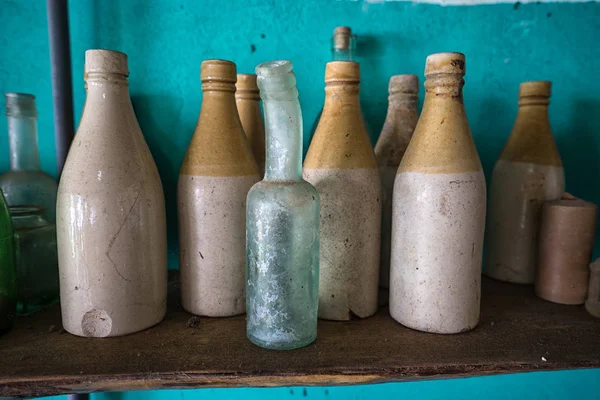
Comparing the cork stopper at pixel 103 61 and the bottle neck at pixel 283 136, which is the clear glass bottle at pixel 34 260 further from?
→ the bottle neck at pixel 283 136

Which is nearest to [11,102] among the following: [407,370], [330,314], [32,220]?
[32,220]

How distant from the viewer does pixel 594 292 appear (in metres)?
0.61

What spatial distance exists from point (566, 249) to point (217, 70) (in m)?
0.57

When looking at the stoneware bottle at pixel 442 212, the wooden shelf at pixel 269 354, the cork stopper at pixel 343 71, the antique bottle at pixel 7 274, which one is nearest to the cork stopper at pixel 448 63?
the stoneware bottle at pixel 442 212

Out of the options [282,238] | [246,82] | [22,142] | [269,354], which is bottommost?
[269,354]

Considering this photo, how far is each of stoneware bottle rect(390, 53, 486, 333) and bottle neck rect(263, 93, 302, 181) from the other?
0.52 ft

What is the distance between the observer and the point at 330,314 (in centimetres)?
58

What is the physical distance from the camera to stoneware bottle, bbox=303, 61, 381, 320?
1.83ft

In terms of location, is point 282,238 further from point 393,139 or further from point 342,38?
point 342,38

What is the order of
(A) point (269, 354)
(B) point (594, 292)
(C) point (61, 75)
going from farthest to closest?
(C) point (61, 75), (B) point (594, 292), (A) point (269, 354)

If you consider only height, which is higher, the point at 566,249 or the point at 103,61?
the point at 103,61

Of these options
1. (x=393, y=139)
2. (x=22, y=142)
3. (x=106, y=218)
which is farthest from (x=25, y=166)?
(x=393, y=139)

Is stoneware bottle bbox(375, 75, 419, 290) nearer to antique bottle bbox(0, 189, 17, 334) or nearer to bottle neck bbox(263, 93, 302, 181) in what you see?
bottle neck bbox(263, 93, 302, 181)

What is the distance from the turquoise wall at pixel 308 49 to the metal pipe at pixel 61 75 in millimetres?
36
